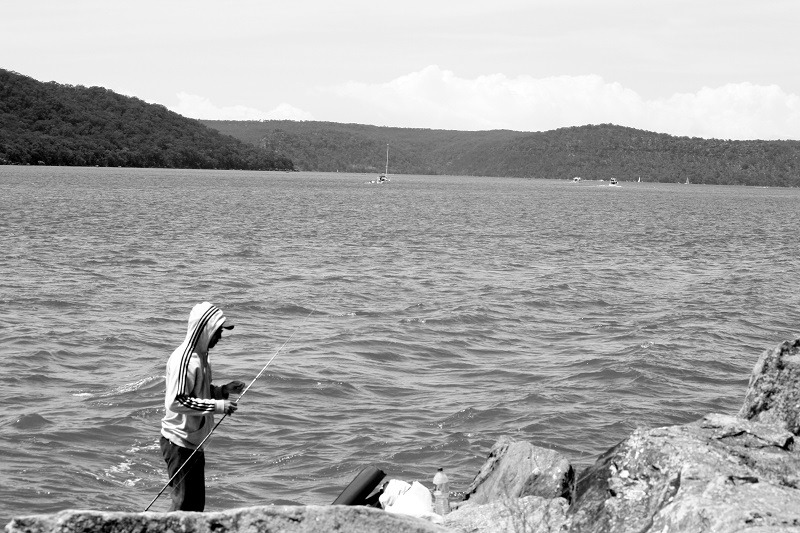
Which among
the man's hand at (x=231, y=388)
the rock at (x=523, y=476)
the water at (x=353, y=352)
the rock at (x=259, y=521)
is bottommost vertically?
the water at (x=353, y=352)

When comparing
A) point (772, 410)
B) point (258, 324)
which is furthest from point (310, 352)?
point (772, 410)

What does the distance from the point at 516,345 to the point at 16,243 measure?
21.9 m

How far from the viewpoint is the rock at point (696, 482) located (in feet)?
15.9

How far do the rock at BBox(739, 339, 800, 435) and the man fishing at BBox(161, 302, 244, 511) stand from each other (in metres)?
3.76

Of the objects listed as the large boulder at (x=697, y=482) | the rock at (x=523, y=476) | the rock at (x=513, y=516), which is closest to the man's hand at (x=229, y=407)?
the rock at (x=513, y=516)

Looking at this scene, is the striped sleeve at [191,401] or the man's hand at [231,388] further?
the man's hand at [231,388]

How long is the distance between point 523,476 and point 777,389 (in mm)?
1973

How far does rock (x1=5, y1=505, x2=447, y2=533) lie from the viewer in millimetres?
4102

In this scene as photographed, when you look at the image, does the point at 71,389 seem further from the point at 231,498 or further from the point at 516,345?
the point at 516,345

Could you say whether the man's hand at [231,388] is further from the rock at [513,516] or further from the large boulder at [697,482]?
the large boulder at [697,482]

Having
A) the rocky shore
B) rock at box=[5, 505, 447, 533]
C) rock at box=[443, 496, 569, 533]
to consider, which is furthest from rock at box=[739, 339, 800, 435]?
rock at box=[5, 505, 447, 533]

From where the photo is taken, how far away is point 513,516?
5.97 metres

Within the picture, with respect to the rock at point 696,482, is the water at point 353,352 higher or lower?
Answer: lower

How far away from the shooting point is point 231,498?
9625 millimetres
